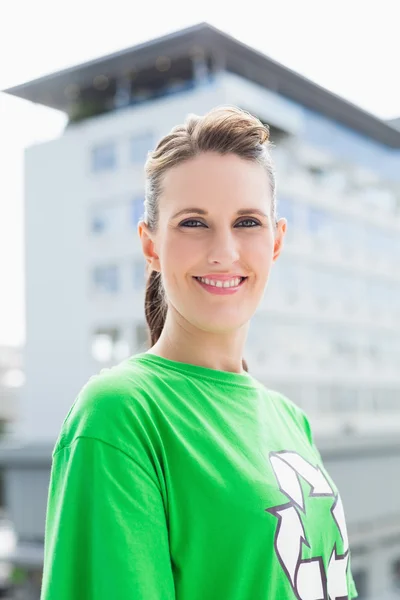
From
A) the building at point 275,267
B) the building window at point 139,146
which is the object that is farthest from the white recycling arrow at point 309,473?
the building window at point 139,146

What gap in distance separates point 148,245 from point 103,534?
250 mm

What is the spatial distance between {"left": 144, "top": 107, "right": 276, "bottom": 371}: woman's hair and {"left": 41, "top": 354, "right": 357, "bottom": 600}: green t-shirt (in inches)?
5.3

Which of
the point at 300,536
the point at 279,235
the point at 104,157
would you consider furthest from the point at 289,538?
the point at 104,157

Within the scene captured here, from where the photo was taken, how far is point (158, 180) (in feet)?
2.02

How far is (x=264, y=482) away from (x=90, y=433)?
5.6 inches

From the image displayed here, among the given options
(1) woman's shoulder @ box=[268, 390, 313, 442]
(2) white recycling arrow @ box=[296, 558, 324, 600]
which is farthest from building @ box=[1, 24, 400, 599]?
(2) white recycling arrow @ box=[296, 558, 324, 600]

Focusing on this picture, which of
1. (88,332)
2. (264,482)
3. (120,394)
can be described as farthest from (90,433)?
(88,332)

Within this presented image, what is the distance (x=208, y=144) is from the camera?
23.5 inches

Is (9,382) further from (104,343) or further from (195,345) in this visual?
(195,345)

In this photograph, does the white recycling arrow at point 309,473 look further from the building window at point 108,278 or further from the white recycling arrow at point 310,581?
the building window at point 108,278

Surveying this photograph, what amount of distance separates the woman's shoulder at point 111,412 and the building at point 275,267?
9.71 m

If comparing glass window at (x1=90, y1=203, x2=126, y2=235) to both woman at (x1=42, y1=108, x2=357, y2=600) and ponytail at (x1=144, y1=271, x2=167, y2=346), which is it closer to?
ponytail at (x1=144, y1=271, x2=167, y2=346)

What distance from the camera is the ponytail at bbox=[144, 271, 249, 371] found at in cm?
73

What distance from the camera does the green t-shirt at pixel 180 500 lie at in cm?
49
